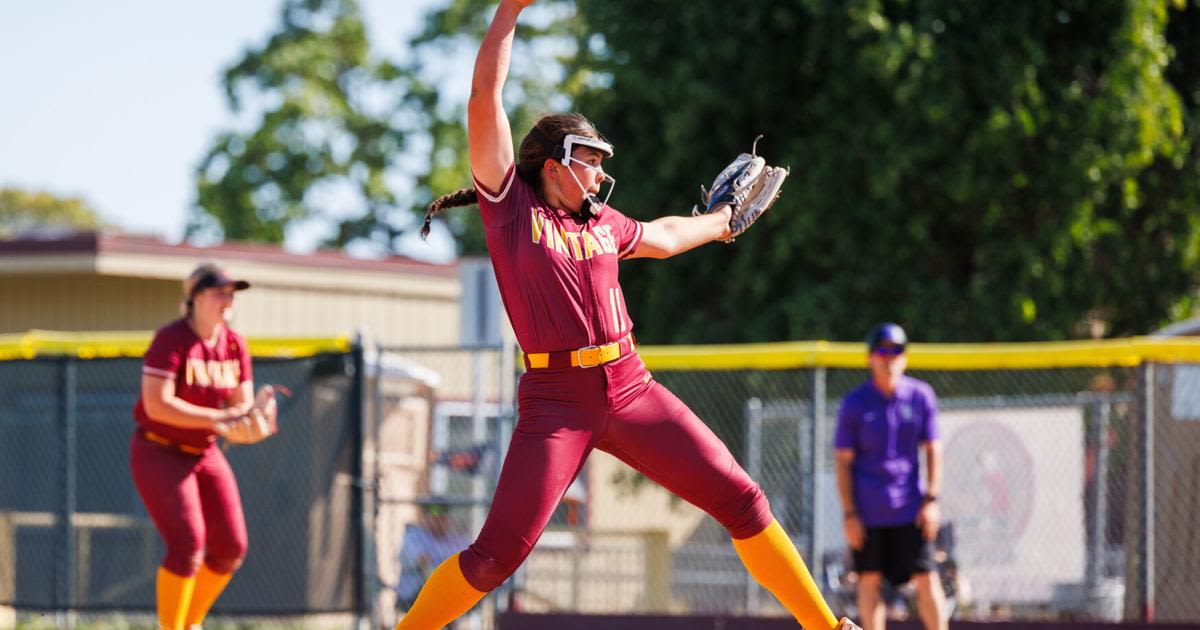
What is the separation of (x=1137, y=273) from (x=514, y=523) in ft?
43.9

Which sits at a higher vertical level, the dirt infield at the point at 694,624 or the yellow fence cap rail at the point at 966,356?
the yellow fence cap rail at the point at 966,356

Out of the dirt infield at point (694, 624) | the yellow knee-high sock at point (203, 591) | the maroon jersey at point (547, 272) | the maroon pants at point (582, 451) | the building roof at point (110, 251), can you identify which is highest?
the building roof at point (110, 251)

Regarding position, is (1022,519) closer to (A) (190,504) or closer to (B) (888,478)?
(B) (888,478)

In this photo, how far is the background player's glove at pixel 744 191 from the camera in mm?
5719

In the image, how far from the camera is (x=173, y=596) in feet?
23.8

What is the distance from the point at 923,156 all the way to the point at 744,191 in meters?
10.6

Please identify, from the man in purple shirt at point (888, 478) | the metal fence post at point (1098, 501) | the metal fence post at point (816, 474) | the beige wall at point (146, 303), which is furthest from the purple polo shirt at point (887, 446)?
the beige wall at point (146, 303)

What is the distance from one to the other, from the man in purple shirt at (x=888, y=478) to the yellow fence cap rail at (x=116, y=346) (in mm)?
4068

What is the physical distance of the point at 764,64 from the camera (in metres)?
17.0

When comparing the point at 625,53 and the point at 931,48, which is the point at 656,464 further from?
the point at 625,53

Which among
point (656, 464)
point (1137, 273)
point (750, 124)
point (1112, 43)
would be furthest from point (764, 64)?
point (656, 464)

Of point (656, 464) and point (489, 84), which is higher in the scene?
point (489, 84)

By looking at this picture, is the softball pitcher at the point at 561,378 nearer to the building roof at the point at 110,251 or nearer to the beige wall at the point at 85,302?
the building roof at the point at 110,251

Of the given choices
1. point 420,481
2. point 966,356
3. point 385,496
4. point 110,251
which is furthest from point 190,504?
point 110,251
